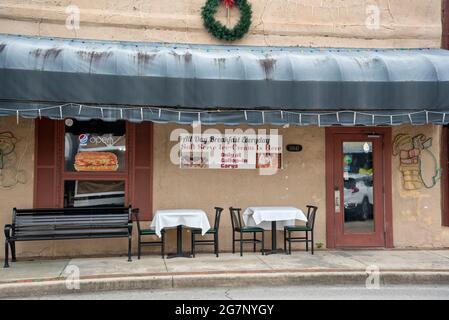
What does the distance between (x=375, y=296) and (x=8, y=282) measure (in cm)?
529

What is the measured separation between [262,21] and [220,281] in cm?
544

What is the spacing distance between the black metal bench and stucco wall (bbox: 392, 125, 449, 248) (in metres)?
5.50

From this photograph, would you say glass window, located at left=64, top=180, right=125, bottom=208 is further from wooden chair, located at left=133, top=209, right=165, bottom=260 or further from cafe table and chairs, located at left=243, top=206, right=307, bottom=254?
cafe table and chairs, located at left=243, top=206, right=307, bottom=254

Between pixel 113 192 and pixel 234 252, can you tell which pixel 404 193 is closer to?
pixel 234 252

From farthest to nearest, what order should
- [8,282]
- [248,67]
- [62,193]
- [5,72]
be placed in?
[62,193]
[248,67]
[5,72]
[8,282]

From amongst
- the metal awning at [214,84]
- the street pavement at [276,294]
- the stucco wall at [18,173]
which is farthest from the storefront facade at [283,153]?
the street pavement at [276,294]

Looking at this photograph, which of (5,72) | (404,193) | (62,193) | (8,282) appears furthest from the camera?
(404,193)

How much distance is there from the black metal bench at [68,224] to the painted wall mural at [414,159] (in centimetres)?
566

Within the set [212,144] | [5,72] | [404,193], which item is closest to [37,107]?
[5,72]

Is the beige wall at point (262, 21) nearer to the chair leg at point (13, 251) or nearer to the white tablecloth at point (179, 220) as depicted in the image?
the white tablecloth at point (179, 220)

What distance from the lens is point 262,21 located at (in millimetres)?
10367

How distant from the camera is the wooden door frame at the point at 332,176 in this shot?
1038cm

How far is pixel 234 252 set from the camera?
995 cm

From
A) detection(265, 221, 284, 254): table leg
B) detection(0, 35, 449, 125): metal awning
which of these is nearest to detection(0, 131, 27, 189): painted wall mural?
detection(0, 35, 449, 125): metal awning
